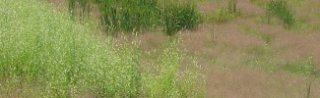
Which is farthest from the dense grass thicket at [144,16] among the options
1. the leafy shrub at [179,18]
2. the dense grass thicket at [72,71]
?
the dense grass thicket at [72,71]

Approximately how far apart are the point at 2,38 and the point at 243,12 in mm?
9171

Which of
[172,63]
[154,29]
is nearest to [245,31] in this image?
[154,29]

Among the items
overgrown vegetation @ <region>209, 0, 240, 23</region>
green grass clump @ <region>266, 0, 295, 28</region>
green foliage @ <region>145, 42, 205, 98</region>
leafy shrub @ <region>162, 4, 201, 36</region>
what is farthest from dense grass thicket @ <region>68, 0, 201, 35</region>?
green foliage @ <region>145, 42, 205, 98</region>

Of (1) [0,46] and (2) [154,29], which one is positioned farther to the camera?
(2) [154,29]

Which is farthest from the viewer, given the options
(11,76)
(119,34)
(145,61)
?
(119,34)

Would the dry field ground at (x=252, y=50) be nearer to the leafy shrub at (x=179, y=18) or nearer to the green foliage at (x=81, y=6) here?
the leafy shrub at (x=179, y=18)

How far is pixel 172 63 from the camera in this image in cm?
1262

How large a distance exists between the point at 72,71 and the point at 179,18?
6.17 metres

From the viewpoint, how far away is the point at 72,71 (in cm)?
1192

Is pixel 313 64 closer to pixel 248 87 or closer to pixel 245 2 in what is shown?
pixel 248 87

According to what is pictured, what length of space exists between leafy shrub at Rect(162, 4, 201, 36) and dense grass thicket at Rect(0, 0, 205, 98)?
368 cm

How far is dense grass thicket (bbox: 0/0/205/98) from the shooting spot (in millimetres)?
11867

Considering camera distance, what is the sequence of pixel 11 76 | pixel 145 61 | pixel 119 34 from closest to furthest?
1. pixel 11 76
2. pixel 145 61
3. pixel 119 34

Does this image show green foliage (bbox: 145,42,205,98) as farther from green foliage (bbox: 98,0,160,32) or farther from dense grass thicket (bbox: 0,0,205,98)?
green foliage (bbox: 98,0,160,32)
